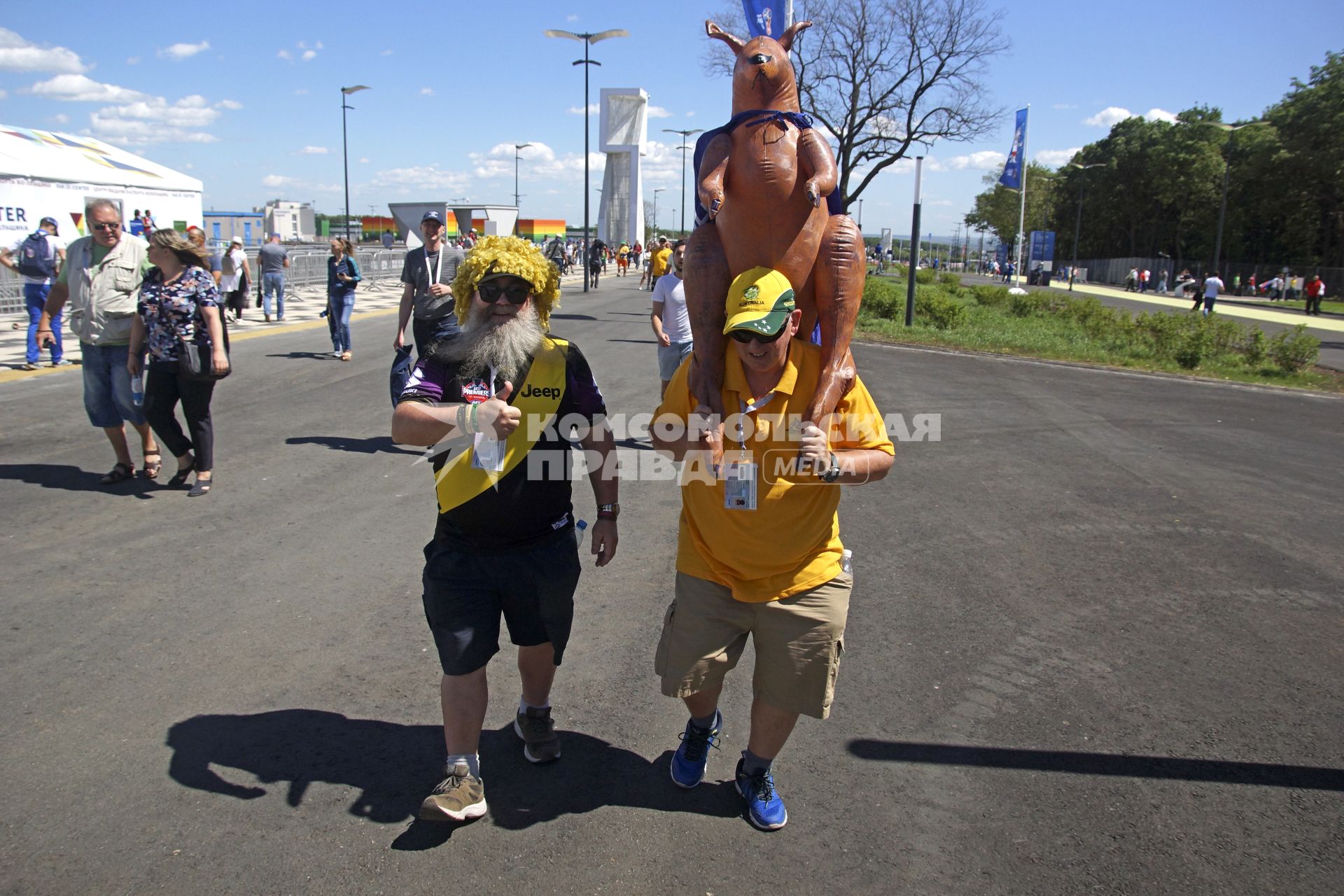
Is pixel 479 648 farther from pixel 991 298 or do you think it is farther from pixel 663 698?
pixel 991 298

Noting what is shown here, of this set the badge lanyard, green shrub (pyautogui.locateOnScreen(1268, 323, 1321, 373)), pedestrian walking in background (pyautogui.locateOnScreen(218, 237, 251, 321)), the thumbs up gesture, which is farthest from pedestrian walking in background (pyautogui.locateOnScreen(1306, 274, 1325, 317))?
the thumbs up gesture

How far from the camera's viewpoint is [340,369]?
461 inches

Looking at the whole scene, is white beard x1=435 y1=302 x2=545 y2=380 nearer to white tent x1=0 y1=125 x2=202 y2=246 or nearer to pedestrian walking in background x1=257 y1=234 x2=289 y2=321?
pedestrian walking in background x1=257 y1=234 x2=289 y2=321

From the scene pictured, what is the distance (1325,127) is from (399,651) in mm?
50100

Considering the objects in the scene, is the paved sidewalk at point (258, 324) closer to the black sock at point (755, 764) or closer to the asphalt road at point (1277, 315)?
the black sock at point (755, 764)

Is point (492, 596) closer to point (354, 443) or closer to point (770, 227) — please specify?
point (770, 227)

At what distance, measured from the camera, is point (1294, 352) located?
14250 mm

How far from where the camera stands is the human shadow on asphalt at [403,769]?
2877 millimetres

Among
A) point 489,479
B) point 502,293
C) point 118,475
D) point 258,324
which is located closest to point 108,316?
point 118,475

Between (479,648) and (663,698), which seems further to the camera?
(663,698)

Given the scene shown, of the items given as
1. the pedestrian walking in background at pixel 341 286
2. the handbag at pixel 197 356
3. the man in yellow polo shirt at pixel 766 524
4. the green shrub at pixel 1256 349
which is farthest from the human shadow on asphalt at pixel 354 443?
the green shrub at pixel 1256 349

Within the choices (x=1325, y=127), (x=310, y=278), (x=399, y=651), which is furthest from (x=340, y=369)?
(x=1325, y=127)

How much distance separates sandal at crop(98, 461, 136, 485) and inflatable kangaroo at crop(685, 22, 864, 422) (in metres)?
5.40

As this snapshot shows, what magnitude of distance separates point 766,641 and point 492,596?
91 centimetres
